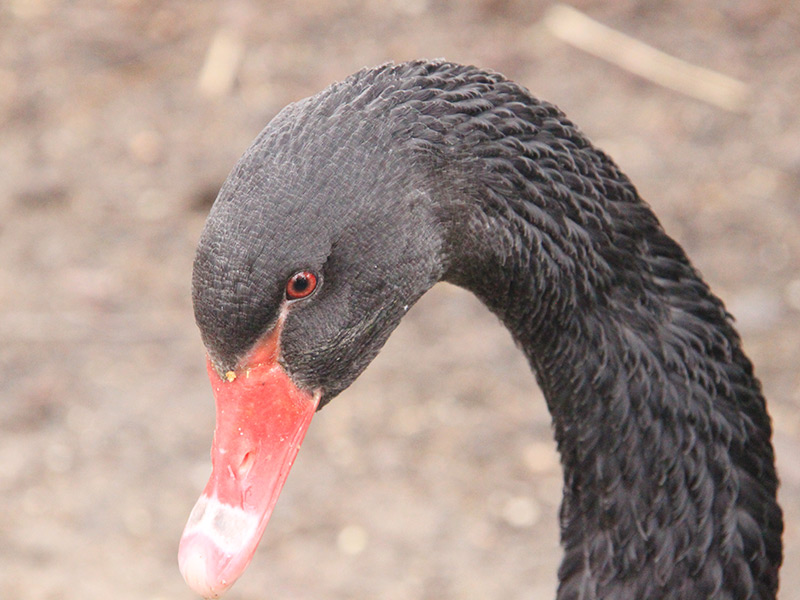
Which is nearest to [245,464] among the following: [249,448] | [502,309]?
[249,448]

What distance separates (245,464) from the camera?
7.90ft

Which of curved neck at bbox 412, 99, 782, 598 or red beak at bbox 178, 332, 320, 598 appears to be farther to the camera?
curved neck at bbox 412, 99, 782, 598

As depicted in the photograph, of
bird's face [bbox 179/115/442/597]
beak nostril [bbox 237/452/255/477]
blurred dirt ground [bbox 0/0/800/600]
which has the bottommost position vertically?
beak nostril [bbox 237/452/255/477]

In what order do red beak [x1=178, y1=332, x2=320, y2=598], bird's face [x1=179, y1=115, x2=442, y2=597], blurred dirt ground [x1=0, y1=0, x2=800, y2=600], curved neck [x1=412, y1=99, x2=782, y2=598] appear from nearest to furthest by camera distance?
bird's face [x1=179, y1=115, x2=442, y2=597] → red beak [x1=178, y1=332, x2=320, y2=598] → curved neck [x1=412, y1=99, x2=782, y2=598] → blurred dirt ground [x1=0, y1=0, x2=800, y2=600]

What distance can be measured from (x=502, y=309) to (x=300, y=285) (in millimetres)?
580

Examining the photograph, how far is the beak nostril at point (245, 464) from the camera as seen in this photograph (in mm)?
2396

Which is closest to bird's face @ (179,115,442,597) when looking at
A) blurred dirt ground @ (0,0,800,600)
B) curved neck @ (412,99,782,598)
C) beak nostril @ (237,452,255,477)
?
beak nostril @ (237,452,255,477)

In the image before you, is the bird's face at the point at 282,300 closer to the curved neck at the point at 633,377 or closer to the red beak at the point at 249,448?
the red beak at the point at 249,448

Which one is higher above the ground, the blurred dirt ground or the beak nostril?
the blurred dirt ground

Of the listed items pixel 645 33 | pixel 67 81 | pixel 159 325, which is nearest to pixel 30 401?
pixel 159 325

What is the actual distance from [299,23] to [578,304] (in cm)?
513

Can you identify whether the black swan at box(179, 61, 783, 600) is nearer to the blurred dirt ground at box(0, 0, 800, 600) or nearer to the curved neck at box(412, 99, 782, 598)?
the curved neck at box(412, 99, 782, 598)

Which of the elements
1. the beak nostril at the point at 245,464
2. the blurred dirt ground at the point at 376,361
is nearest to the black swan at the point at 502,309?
the beak nostril at the point at 245,464

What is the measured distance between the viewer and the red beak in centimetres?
234
